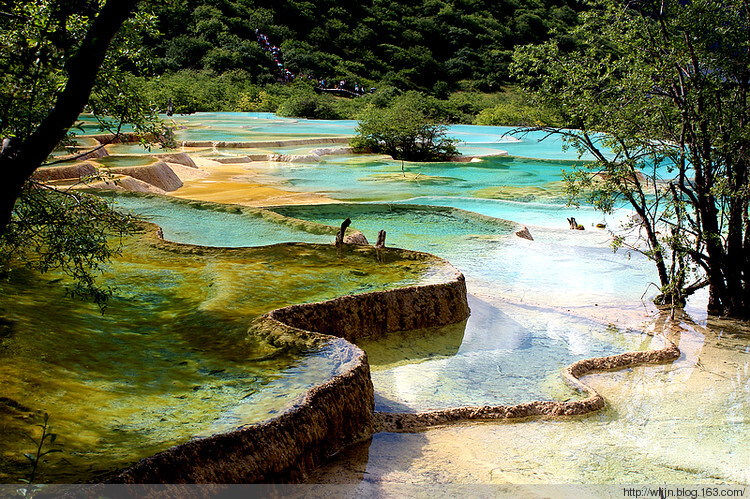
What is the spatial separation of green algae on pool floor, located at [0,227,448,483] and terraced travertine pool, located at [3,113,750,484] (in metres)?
0.02

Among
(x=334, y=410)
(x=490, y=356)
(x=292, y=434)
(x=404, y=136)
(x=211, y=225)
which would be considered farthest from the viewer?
(x=404, y=136)

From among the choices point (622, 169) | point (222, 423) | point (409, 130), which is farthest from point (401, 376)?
point (409, 130)

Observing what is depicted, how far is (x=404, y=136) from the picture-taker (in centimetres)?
2147

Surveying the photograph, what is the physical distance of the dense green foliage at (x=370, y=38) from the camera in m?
42.9

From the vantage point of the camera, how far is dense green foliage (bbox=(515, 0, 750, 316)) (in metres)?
6.45

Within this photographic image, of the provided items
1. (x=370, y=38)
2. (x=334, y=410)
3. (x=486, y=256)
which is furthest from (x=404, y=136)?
(x=370, y=38)

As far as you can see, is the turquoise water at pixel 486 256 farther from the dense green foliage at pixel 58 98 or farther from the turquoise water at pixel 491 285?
the dense green foliage at pixel 58 98

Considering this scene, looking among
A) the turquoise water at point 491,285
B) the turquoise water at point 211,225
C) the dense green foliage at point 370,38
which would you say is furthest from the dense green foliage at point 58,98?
the dense green foliage at point 370,38

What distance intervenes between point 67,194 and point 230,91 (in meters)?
36.8

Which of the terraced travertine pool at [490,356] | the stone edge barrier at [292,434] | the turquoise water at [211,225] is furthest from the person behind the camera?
the turquoise water at [211,225]

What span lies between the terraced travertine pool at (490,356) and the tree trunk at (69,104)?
106cm

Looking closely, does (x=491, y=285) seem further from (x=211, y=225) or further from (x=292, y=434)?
(x=292, y=434)

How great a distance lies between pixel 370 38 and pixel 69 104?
49.5 metres

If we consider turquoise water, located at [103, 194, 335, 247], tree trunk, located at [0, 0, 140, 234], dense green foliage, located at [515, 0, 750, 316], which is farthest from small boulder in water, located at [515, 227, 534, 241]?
tree trunk, located at [0, 0, 140, 234]
